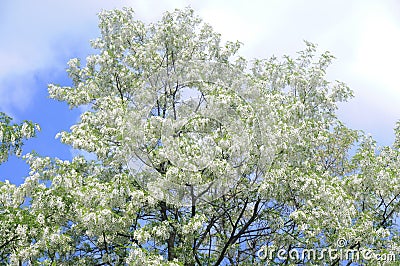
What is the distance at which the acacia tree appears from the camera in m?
13.0

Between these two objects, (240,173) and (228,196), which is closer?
(240,173)

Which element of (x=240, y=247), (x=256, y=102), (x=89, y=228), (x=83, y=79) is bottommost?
(x=89, y=228)

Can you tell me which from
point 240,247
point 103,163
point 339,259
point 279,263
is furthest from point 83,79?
point 339,259

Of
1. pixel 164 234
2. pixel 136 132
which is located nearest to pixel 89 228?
pixel 164 234

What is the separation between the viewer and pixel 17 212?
514 inches

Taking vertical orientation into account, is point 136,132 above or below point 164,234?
above

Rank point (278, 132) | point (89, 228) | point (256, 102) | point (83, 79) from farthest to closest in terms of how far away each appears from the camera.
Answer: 1. point (83, 79)
2. point (256, 102)
3. point (278, 132)
4. point (89, 228)

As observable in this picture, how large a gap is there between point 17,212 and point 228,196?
5453 mm

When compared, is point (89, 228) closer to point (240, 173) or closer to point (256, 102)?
point (240, 173)

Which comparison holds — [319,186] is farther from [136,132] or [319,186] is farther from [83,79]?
[83,79]

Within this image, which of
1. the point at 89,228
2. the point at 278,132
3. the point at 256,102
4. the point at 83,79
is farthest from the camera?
the point at 83,79

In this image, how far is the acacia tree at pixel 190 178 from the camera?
13.0 meters

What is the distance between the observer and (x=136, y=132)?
1389 cm

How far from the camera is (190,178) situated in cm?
1280
